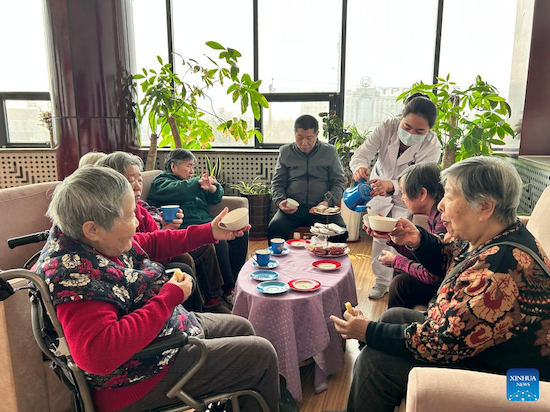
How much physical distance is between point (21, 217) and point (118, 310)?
46.3 inches

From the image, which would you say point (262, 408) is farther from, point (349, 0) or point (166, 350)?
point (349, 0)

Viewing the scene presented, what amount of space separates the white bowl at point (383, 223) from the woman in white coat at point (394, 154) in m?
0.86

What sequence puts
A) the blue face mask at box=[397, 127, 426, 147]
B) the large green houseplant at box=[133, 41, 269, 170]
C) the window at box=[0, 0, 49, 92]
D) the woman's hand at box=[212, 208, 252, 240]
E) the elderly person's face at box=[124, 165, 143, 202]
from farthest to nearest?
1. the window at box=[0, 0, 49, 92]
2. the large green houseplant at box=[133, 41, 269, 170]
3. the blue face mask at box=[397, 127, 426, 147]
4. the elderly person's face at box=[124, 165, 143, 202]
5. the woman's hand at box=[212, 208, 252, 240]

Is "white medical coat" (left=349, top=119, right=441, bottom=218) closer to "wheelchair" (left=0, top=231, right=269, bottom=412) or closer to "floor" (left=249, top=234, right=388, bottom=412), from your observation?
"floor" (left=249, top=234, right=388, bottom=412)

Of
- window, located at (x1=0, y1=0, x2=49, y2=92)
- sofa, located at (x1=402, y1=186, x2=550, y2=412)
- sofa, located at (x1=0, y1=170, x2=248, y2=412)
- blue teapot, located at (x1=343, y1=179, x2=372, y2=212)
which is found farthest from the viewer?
window, located at (x1=0, y1=0, x2=49, y2=92)

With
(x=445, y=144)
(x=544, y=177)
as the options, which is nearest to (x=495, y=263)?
(x=544, y=177)

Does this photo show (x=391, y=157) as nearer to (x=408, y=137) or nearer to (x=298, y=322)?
(x=408, y=137)

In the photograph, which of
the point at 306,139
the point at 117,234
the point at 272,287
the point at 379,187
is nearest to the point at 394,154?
the point at 379,187

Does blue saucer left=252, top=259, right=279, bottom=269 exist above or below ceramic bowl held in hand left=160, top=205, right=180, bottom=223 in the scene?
below

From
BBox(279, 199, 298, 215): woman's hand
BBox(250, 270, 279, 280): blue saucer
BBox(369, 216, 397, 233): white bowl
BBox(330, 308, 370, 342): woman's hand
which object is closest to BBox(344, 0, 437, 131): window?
BBox(279, 199, 298, 215): woman's hand

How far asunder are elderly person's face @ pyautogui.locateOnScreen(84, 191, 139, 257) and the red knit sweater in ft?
0.22

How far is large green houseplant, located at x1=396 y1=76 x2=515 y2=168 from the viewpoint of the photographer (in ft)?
11.5

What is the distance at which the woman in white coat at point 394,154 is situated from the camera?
263cm

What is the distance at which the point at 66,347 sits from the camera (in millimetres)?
1078
